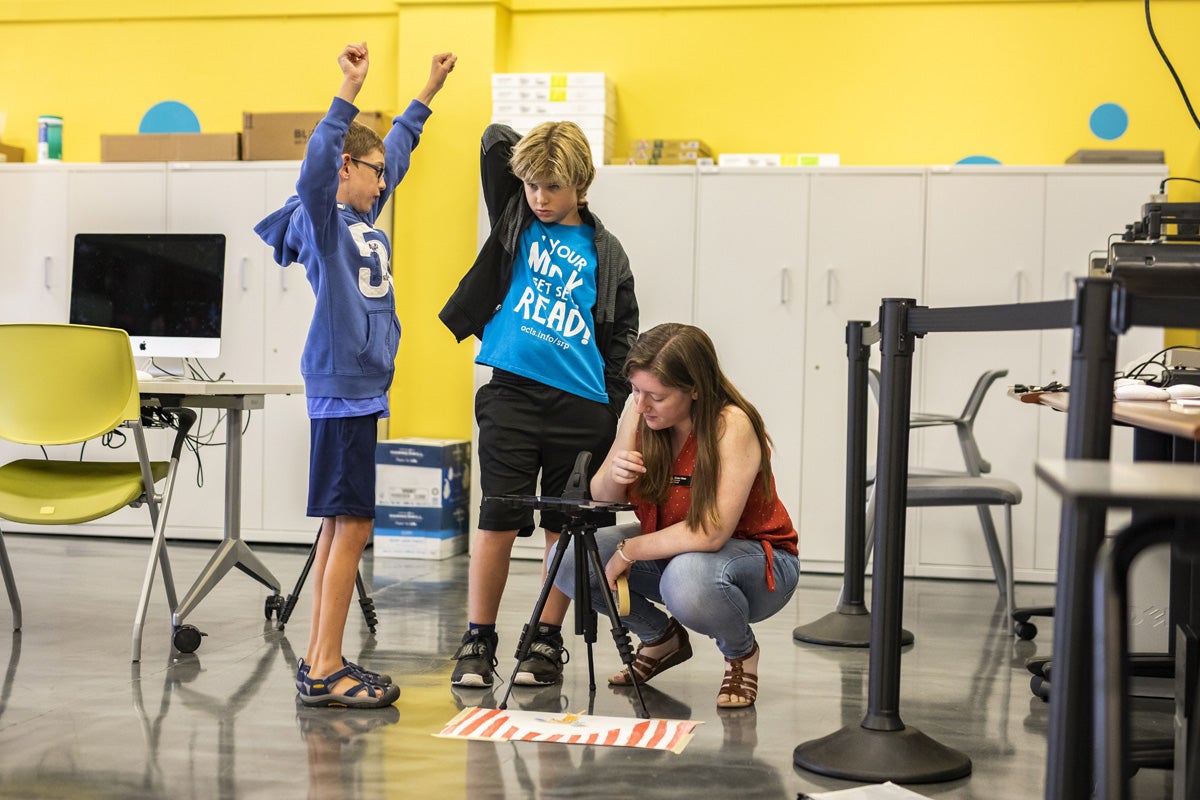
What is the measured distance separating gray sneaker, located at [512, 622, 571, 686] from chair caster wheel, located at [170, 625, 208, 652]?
37.2 inches

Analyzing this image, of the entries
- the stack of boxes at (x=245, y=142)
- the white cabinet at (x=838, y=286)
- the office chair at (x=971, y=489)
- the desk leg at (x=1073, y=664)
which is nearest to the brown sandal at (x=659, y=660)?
the office chair at (x=971, y=489)

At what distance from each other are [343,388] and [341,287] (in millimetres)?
222

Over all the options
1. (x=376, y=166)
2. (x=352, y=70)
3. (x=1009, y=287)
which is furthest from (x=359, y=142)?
(x=1009, y=287)

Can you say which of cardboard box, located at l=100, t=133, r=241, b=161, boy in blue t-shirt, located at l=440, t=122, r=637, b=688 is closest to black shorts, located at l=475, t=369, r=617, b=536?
boy in blue t-shirt, located at l=440, t=122, r=637, b=688

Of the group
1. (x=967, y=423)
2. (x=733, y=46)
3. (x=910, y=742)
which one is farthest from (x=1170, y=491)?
(x=733, y=46)

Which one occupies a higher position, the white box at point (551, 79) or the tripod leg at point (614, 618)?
the white box at point (551, 79)

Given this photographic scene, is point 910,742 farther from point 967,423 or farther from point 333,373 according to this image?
point 967,423

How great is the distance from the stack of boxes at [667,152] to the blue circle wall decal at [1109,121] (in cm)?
176

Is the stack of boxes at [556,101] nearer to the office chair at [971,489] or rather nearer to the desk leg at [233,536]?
the office chair at [971,489]

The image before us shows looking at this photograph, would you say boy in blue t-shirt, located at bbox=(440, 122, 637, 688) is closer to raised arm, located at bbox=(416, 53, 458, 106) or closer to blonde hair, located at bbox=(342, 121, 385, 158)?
raised arm, located at bbox=(416, 53, 458, 106)

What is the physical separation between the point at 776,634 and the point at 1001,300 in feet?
6.64

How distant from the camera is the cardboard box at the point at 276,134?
5.47 metres

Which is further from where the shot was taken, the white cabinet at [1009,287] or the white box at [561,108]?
the white box at [561,108]

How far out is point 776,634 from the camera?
372 cm
